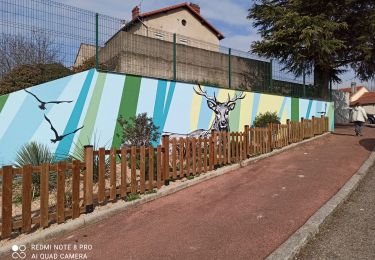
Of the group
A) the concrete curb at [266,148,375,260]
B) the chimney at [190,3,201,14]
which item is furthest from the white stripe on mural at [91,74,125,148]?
the chimney at [190,3,201,14]

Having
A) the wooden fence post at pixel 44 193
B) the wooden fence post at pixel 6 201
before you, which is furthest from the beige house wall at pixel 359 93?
the wooden fence post at pixel 6 201

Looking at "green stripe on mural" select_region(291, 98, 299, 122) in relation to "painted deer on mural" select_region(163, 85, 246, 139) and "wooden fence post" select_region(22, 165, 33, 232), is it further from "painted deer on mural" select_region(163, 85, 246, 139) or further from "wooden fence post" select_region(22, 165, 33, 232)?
"wooden fence post" select_region(22, 165, 33, 232)

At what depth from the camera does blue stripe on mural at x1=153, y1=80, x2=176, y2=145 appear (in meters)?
10.5

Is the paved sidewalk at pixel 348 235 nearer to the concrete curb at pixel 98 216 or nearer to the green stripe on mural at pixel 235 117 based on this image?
the concrete curb at pixel 98 216

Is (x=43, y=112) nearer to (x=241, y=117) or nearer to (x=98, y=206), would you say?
(x=98, y=206)

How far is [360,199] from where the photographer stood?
691 cm

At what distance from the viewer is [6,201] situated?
488cm

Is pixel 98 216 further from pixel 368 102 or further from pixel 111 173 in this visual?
pixel 368 102

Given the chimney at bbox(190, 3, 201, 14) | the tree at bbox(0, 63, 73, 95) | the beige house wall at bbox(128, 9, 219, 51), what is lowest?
the tree at bbox(0, 63, 73, 95)

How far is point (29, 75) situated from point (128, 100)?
3.22 m

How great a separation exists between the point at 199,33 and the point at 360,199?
2969cm

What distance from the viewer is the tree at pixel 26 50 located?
9.70m

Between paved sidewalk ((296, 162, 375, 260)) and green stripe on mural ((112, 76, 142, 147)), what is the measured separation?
551 centimetres

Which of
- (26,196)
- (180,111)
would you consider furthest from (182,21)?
(26,196)
